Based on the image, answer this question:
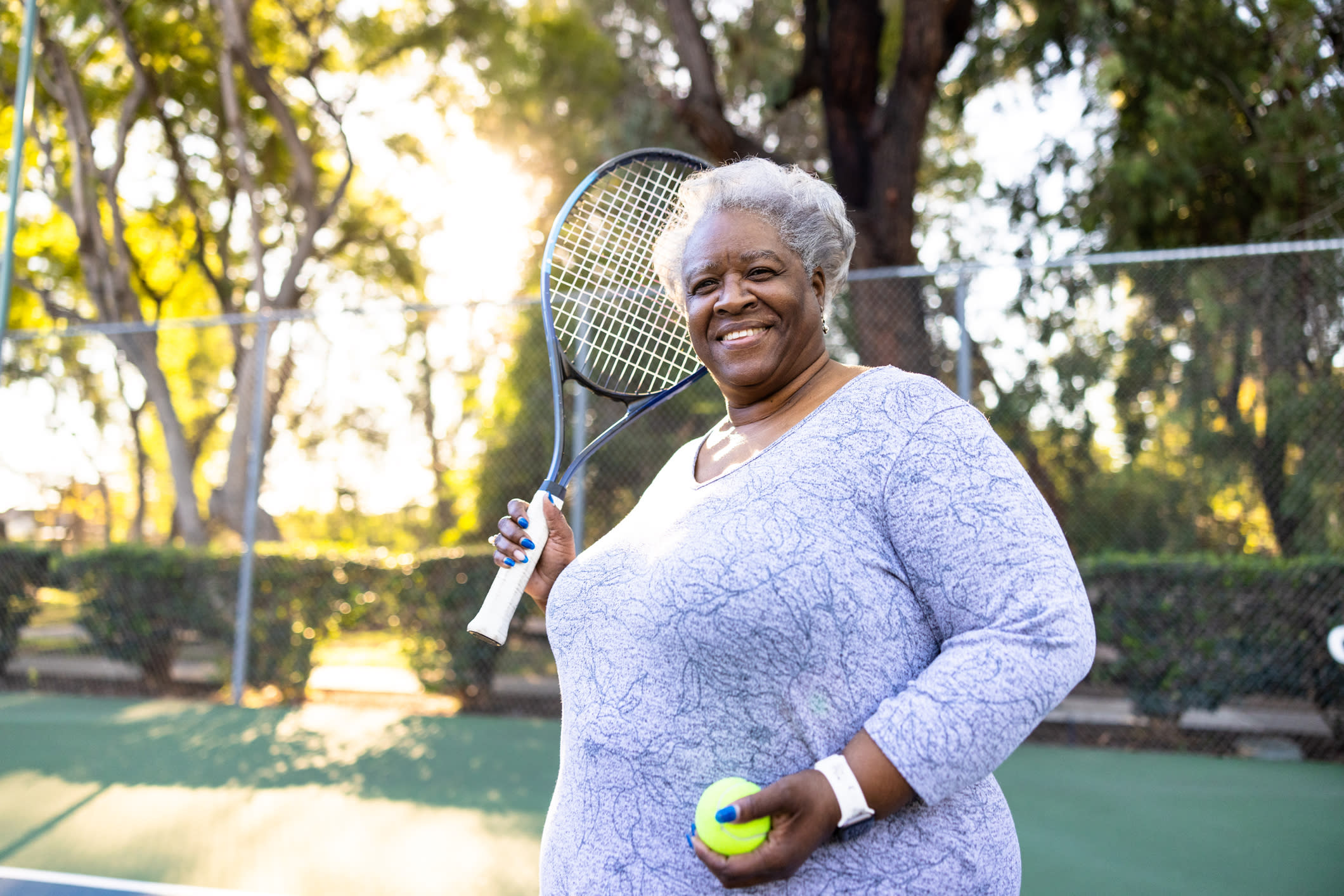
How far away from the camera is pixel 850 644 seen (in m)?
1.20

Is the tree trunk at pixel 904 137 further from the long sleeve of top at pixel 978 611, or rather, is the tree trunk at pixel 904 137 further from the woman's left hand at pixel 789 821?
the woman's left hand at pixel 789 821

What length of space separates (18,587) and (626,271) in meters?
7.80

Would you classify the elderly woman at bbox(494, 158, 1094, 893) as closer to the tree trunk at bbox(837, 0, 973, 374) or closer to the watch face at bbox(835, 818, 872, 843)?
the watch face at bbox(835, 818, 872, 843)

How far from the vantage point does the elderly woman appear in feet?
3.68

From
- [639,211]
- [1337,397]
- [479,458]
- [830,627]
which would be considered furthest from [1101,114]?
[830,627]

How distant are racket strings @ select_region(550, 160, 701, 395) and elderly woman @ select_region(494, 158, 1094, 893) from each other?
782 mm

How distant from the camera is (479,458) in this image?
8.95 meters

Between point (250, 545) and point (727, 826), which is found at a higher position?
point (727, 826)

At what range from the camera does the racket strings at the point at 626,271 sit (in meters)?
2.34

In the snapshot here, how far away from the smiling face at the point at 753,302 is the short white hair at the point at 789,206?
16 millimetres

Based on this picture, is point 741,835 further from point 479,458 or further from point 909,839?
point 479,458

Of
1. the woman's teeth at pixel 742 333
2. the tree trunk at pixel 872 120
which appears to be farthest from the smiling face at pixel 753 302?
the tree trunk at pixel 872 120

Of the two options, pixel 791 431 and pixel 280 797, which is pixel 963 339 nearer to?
pixel 280 797

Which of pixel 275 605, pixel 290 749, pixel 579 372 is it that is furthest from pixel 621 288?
pixel 275 605
